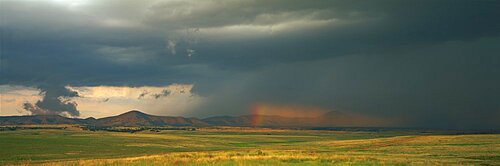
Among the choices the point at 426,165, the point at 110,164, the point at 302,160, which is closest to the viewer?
the point at 426,165

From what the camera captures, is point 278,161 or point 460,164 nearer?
point 460,164

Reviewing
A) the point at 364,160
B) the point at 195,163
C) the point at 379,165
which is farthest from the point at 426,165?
the point at 195,163

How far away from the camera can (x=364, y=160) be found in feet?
141

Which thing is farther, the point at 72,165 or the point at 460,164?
the point at 72,165

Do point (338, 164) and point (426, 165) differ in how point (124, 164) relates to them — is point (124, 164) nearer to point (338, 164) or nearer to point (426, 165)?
point (338, 164)

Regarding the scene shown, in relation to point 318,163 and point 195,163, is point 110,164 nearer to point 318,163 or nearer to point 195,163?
point 195,163

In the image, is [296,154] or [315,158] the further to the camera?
[296,154]

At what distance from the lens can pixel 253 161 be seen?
42.1 meters

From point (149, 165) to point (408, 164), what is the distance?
2216 centimetres

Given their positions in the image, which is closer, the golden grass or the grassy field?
the golden grass

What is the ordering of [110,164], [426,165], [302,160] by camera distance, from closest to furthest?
[426,165] → [110,164] → [302,160]

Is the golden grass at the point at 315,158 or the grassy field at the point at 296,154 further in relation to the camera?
the grassy field at the point at 296,154

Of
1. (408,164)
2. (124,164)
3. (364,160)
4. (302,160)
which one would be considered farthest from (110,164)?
(408,164)

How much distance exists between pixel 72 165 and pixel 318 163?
22.8 metres
